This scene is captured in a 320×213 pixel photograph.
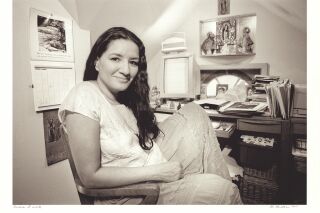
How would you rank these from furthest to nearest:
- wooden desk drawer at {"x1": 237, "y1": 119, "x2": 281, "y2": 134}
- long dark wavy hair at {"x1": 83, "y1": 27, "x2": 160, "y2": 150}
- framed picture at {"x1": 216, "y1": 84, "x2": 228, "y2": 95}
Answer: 1. framed picture at {"x1": 216, "y1": 84, "x2": 228, "y2": 95}
2. wooden desk drawer at {"x1": 237, "y1": 119, "x2": 281, "y2": 134}
3. long dark wavy hair at {"x1": 83, "y1": 27, "x2": 160, "y2": 150}

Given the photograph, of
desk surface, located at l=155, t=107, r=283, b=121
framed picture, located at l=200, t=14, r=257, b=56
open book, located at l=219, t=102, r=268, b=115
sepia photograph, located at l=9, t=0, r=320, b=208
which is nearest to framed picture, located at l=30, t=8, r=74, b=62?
sepia photograph, located at l=9, t=0, r=320, b=208

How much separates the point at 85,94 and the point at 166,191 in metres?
0.53

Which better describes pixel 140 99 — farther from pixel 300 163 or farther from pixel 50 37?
pixel 300 163

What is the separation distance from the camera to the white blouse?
944 millimetres

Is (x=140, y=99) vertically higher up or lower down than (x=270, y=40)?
lower down

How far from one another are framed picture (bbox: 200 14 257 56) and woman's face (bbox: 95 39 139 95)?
0.75m

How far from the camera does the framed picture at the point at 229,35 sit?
61.4 inches

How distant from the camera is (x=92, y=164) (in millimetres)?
940

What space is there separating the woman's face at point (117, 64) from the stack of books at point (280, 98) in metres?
0.88

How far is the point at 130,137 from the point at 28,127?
554 mm

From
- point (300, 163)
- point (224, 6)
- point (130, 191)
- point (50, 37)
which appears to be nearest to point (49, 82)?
point (50, 37)

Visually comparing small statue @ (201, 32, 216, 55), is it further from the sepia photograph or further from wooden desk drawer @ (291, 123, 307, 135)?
wooden desk drawer @ (291, 123, 307, 135)
